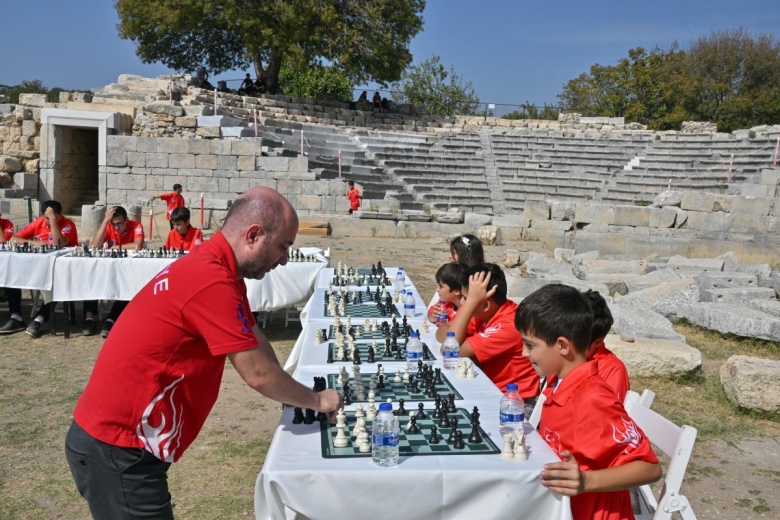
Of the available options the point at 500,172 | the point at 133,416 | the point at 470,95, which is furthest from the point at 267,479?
the point at 470,95

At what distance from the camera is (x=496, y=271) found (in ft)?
13.6

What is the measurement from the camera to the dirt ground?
423 centimetres

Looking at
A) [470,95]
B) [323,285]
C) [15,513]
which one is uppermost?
[470,95]

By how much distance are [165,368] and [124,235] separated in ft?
23.3

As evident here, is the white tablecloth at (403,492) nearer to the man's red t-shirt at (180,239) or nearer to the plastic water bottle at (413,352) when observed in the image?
the plastic water bottle at (413,352)

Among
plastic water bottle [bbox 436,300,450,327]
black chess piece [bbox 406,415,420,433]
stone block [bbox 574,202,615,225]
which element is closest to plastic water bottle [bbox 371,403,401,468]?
black chess piece [bbox 406,415,420,433]

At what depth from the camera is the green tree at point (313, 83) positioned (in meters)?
41.4

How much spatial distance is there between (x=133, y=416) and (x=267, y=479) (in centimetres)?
52

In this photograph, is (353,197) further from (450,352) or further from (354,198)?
(450,352)

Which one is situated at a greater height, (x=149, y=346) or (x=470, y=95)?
(x=470, y=95)

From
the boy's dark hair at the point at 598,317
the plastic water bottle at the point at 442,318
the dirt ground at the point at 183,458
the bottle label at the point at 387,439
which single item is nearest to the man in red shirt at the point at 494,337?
the plastic water bottle at the point at 442,318

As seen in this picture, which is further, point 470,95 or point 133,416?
point 470,95

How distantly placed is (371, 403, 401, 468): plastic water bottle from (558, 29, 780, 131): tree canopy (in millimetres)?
36932

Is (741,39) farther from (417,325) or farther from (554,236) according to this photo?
(417,325)
